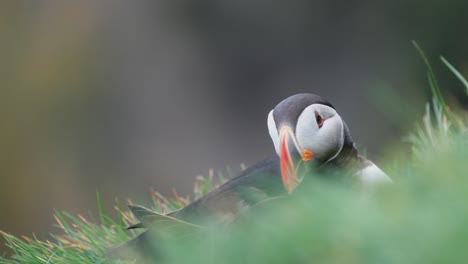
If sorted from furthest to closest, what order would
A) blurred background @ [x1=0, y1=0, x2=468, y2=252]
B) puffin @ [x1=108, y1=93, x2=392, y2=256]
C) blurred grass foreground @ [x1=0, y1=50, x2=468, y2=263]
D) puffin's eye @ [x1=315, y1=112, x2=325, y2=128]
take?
1. blurred background @ [x1=0, y1=0, x2=468, y2=252]
2. puffin's eye @ [x1=315, y1=112, x2=325, y2=128]
3. puffin @ [x1=108, y1=93, x2=392, y2=256]
4. blurred grass foreground @ [x1=0, y1=50, x2=468, y2=263]

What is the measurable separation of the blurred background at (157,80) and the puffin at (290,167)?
3.72 m

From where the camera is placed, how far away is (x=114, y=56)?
6.00 meters

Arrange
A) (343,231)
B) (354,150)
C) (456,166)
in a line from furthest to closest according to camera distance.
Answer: (354,150) → (456,166) → (343,231)

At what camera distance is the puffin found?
1938 millimetres

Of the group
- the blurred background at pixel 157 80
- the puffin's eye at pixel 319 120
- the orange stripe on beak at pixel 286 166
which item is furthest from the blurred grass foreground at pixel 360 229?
the blurred background at pixel 157 80

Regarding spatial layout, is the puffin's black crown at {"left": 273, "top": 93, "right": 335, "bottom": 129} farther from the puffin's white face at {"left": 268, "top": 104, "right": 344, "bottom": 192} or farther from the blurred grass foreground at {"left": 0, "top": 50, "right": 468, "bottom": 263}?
the blurred grass foreground at {"left": 0, "top": 50, "right": 468, "bottom": 263}

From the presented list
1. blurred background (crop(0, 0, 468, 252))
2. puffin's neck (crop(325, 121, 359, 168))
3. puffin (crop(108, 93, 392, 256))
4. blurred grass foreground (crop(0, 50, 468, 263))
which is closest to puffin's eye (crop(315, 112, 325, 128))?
puffin (crop(108, 93, 392, 256))

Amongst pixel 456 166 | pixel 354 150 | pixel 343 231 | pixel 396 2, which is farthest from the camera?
pixel 396 2

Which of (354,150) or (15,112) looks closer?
(354,150)

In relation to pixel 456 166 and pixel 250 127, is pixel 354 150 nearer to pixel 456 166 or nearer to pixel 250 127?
pixel 456 166

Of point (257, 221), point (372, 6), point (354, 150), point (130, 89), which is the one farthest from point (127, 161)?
point (257, 221)

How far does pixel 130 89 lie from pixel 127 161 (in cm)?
50

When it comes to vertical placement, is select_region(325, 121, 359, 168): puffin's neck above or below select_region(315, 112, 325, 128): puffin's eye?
below

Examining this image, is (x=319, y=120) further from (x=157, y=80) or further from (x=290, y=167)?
(x=157, y=80)
